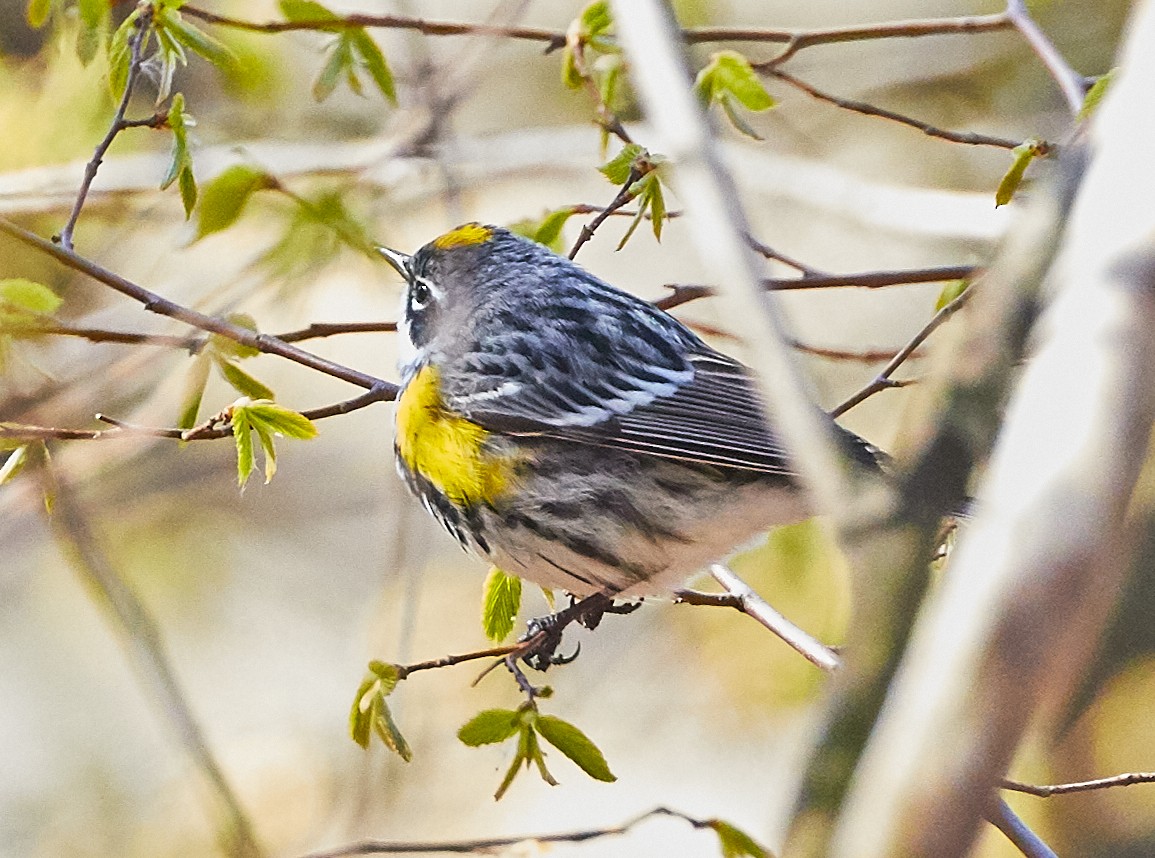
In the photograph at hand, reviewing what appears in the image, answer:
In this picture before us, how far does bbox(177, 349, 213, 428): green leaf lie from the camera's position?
2580mm

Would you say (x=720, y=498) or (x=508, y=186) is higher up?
(x=508, y=186)

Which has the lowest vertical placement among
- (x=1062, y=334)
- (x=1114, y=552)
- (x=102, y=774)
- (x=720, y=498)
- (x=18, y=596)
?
(x=102, y=774)

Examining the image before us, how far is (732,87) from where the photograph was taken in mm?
2861

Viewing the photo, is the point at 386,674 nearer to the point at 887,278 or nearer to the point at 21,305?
the point at 21,305

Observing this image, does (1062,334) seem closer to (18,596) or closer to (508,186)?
(508,186)

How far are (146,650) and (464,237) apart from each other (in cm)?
166

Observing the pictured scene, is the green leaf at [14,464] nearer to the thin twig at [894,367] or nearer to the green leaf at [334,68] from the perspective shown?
the green leaf at [334,68]

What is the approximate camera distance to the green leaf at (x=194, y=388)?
8.46 feet

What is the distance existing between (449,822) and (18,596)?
2.47 metres

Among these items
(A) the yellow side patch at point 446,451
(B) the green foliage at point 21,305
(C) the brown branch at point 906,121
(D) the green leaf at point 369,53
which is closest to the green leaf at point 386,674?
(A) the yellow side patch at point 446,451

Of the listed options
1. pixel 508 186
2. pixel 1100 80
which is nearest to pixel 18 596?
pixel 508 186

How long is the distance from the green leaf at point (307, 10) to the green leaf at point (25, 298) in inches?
33.7

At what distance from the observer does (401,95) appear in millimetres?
5246

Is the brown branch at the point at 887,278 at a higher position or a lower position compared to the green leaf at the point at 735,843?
higher
